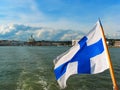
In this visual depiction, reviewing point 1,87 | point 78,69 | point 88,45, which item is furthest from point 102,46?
point 1,87

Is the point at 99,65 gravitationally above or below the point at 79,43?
below

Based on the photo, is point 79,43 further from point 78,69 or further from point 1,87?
point 1,87

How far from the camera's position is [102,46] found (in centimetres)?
768

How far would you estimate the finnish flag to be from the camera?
7.72 metres

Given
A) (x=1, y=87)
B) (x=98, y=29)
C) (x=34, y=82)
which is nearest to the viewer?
(x=98, y=29)

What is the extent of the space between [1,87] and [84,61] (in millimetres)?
17481

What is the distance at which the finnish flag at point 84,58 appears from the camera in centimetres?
772

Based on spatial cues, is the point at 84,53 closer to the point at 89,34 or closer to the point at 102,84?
the point at 89,34

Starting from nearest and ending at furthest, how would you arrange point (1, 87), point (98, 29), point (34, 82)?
1. point (98, 29)
2. point (1, 87)
3. point (34, 82)

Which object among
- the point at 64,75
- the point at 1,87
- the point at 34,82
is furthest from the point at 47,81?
the point at 64,75

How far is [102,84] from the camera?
26.5 metres

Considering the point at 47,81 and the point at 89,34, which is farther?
the point at 47,81

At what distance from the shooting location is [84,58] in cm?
794

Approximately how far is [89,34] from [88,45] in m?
0.31
